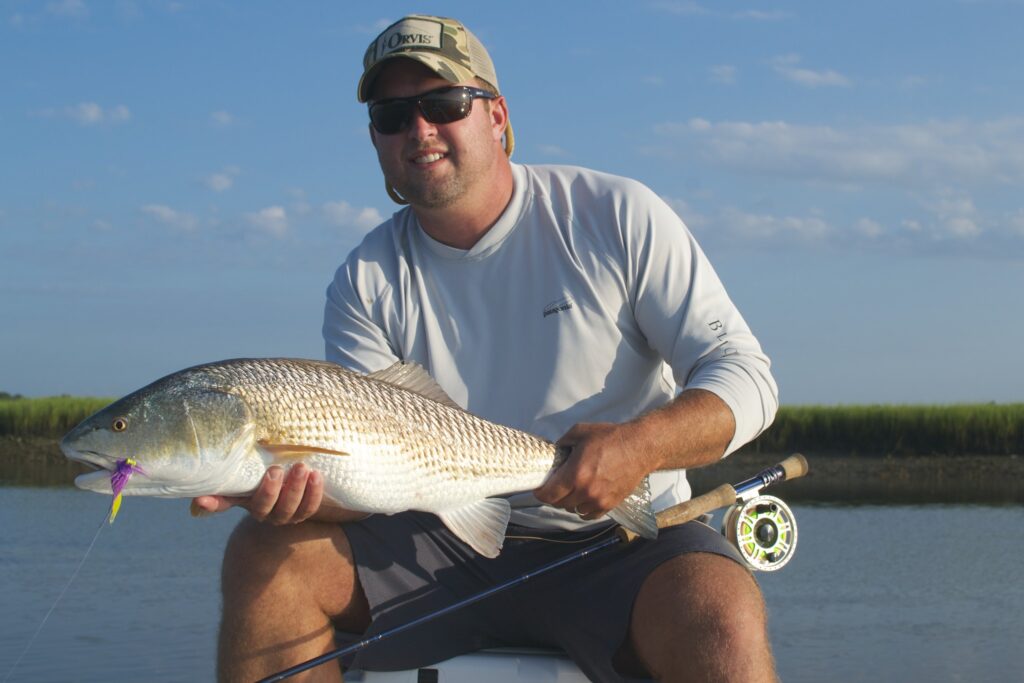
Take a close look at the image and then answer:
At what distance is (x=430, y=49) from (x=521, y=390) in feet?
4.21

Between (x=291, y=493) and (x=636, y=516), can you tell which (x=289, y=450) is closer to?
(x=291, y=493)

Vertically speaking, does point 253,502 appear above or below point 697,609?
above

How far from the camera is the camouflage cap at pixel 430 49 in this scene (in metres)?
4.13

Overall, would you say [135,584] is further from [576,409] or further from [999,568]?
[999,568]

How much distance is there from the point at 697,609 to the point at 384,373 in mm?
Result: 1155

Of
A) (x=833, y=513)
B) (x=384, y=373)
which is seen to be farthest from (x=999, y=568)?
(x=384, y=373)

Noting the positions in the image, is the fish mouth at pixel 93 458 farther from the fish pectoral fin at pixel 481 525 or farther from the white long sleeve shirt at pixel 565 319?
the white long sleeve shirt at pixel 565 319

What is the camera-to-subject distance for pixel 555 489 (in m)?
3.42

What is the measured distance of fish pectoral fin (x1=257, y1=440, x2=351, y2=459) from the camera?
3201 millimetres

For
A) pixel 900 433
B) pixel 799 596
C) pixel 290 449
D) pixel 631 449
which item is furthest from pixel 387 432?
pixel 900 433

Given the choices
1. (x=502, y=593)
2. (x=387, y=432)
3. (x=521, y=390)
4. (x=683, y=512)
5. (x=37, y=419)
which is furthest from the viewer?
(x=37, y=419)

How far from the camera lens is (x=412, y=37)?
4160 millimetres

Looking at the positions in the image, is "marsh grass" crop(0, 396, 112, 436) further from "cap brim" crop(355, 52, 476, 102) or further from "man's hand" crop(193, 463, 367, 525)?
"man's hand" crop(193, 463, 367, 525)

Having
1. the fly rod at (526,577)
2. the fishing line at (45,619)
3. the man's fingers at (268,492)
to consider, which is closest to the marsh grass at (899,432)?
the fishing line at (45,619)
